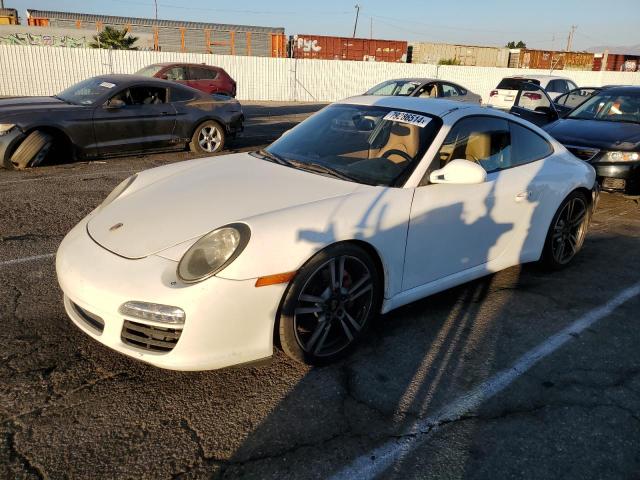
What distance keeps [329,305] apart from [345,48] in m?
38.8

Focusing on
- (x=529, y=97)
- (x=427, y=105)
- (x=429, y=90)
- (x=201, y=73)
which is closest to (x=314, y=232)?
Answer: (x=427, y=105)

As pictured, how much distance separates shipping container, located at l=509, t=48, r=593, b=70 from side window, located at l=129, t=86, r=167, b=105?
38231 mm

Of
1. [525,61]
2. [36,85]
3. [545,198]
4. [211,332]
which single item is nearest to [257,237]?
[211,332]

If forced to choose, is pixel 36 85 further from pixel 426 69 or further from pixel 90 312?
pixel 90 312

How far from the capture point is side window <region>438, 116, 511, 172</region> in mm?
3568

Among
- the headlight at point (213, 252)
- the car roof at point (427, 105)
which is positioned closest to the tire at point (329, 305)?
the headlight at point (213, 252)

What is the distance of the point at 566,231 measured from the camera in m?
4.58

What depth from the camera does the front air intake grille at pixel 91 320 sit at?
2625 millimetres

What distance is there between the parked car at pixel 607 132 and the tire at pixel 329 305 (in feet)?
16.3

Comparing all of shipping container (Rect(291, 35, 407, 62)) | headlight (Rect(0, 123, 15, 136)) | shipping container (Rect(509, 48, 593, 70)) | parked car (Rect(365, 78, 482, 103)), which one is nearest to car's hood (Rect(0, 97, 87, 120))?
headlight (Rect(0, 123, 15, 136))

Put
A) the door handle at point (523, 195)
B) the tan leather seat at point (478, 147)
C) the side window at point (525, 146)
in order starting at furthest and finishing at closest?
the side window at point (525, 146) < the door handle at point (523, 195) < the tan leather seat at point (478, 147)

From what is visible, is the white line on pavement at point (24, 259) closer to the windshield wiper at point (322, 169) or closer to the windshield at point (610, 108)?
A: the windshield wiper at point (322, 169)

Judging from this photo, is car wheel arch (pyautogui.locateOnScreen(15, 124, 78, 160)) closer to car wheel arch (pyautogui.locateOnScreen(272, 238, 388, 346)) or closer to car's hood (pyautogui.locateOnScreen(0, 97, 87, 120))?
car's hood (pyautogui.locateOnScreen(0, 97, 87, 120))

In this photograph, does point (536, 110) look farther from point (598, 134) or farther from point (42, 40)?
point (42, 40)
